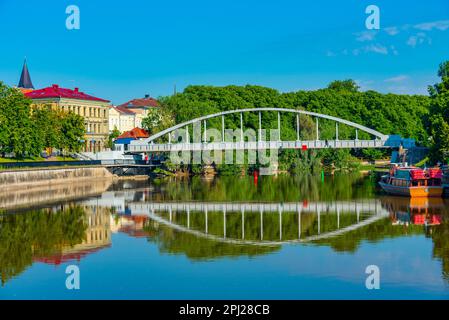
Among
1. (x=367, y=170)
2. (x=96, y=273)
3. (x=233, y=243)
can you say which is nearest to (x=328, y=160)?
(x=367, y=170)

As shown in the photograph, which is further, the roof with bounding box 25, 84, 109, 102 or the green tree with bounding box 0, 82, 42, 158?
the roof with bounding box 25, 84, 109, 102

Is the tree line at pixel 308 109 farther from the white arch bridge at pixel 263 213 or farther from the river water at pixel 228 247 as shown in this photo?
the white arch bridge at pixel 263 213

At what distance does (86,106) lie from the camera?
106 meters

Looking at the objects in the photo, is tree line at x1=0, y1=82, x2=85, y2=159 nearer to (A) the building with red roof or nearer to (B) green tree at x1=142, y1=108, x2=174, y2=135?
(B) green tree at x1=142, y1=108, x2=174, y2=135

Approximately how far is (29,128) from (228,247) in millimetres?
46850

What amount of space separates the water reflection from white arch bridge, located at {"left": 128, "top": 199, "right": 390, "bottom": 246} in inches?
1.8

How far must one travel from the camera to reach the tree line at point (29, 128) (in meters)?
70.8

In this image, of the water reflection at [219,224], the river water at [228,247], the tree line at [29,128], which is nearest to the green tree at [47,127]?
the tree line at [29,128]

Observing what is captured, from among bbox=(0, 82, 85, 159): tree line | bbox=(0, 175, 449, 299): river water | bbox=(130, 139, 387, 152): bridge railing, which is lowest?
bbox=(0, 175, 449, 299): river water

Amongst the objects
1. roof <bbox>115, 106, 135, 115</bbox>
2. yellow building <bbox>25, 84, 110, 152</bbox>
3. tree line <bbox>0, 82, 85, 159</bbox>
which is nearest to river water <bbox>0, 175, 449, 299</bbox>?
tree line <bbox>0, 82, 85, 159</bbox>

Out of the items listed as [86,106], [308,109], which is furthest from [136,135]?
[308,109]

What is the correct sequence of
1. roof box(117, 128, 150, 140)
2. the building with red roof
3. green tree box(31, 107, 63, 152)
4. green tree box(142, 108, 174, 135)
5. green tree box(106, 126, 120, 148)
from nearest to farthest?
green tree box(31, 107, 63, 152) → green tree box(142, 108, 174, 135) → roof box(117, 128, 150, 140) → green tree box(106, 126, 120, 148) → the building with red roof

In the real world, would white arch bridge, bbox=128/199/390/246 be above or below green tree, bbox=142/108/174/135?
below

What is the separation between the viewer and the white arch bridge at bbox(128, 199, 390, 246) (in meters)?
33.9
